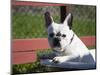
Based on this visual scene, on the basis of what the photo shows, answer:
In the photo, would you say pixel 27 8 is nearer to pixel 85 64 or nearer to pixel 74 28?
Answer: pixel 74 28

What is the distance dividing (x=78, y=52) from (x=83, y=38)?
0.17 metres

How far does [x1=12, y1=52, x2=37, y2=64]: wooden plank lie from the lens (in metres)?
2.20

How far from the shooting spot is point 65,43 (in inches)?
95.9

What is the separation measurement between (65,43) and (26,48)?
1.47 ft

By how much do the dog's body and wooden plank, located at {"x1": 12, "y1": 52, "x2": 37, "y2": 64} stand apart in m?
0.24

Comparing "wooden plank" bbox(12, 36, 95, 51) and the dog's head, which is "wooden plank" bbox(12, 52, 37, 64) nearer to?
"wooden plank" bbox(12, 36, 95, 51)

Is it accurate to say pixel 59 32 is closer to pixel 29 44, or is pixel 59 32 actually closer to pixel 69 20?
pixel 69 20

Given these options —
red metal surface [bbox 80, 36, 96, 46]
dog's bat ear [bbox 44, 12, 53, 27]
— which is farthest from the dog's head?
red metal surface [bbox 80, 36, 96, 46]

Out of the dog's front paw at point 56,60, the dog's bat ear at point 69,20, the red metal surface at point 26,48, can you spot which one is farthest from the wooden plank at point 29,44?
the dog's bat ear at point 69,20

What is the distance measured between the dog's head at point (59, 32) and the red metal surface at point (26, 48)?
0.09 metres

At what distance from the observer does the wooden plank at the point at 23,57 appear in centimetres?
220

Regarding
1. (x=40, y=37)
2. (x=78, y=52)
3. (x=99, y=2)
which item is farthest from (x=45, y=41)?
(x=99, y=2)

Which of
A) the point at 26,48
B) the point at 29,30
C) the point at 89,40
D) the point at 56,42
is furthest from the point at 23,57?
the point at 89,40

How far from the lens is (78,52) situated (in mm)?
2498
